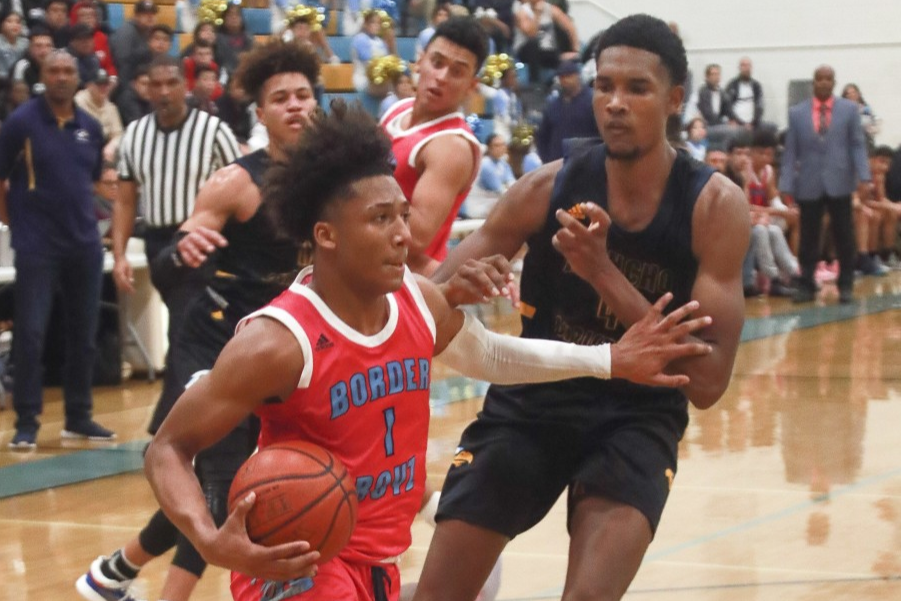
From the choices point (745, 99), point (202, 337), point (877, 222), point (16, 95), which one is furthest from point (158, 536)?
Answer: point (745, 99)

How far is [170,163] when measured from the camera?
780cm

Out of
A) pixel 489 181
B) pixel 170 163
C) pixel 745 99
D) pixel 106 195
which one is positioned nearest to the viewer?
pixel 170 163

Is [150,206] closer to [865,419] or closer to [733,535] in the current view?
[733,535]

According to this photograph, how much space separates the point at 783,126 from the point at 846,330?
32.6ft

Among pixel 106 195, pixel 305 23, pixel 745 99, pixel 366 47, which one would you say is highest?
pixel 305 23

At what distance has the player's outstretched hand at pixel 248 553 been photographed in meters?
3.01

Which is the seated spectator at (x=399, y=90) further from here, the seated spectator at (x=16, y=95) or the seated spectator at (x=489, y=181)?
the seated spectator at (x=16, y=95)

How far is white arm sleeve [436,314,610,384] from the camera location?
384 cm

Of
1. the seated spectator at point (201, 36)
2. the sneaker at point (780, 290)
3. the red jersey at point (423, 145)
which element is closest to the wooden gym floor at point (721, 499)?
the red jersey at point (423, 145)

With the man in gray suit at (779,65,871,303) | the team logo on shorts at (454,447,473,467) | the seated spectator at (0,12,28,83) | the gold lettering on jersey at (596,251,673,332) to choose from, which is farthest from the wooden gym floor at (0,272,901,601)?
the seated spectator at (0,12,28,83)

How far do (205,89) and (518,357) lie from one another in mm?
8843

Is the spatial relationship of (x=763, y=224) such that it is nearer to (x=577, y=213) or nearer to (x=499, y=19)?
(x=499, y=19)

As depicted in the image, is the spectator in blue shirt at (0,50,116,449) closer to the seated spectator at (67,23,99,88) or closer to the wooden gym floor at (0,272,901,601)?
the wooden gym floor at (0,272,901,601)

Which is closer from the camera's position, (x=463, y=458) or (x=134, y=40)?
(x=463, y=458)
